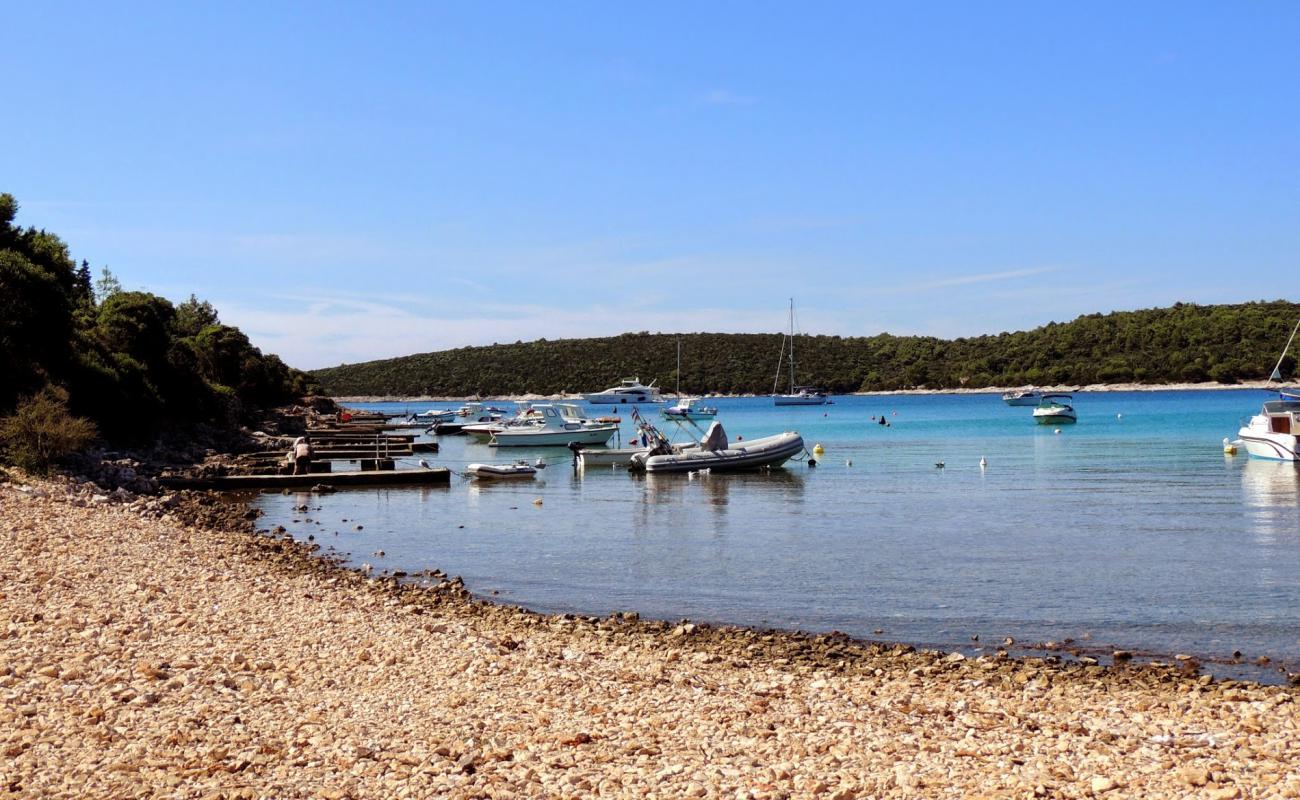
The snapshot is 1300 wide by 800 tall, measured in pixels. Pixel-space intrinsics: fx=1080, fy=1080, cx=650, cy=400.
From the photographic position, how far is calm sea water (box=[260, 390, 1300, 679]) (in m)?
13.2

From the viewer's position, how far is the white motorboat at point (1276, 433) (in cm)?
3634

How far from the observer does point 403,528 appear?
2291 cm

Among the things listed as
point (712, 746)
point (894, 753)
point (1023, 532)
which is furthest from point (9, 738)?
point (1023, 532)

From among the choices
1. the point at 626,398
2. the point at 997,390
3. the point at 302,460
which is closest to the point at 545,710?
the point at 302,460

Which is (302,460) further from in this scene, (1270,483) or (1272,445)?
(1272,445)

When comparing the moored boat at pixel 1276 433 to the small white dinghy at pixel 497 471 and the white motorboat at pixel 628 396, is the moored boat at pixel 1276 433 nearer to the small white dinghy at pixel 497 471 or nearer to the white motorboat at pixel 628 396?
the small white dinghy at pixel 497 471

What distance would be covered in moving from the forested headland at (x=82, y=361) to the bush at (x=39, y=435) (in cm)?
3

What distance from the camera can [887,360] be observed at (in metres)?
160

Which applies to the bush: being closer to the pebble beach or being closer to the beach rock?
the pebble beach

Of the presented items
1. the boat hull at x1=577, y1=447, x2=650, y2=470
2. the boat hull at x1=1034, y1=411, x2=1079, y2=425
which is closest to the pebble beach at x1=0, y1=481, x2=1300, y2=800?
the boat hull at x1=577, y1=447, x2=650, y2=470

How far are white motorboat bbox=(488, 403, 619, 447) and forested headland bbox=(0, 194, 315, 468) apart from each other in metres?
12.7

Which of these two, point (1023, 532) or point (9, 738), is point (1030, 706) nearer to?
point (9, 738)

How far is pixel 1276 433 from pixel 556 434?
29162mm

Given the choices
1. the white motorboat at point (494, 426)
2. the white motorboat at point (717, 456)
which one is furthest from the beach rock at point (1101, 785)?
the white motorboat at point (494, 426)
